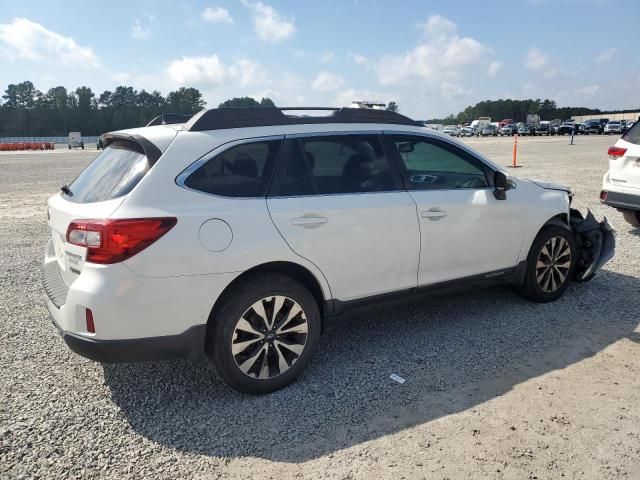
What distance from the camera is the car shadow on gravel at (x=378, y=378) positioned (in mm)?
3047

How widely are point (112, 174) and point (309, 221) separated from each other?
1293 mm

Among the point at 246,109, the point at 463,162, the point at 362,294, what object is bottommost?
the point at 362,294

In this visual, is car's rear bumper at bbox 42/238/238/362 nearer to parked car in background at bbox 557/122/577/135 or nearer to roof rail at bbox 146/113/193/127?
roof rail at bbox 146/113/193/127

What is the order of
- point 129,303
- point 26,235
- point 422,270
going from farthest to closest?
point 26,235 < point 422,270 < point 129,303

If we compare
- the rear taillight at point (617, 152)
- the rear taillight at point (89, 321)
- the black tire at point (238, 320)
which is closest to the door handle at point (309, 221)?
the black tire at point (238, 320)

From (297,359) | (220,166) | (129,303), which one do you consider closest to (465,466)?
(297,359)

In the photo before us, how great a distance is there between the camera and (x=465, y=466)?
2.71 metres

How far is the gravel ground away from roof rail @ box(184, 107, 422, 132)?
177cm

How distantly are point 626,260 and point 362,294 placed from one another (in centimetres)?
444

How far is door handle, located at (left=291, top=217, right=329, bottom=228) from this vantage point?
340 centimetres

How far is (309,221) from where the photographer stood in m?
3.45

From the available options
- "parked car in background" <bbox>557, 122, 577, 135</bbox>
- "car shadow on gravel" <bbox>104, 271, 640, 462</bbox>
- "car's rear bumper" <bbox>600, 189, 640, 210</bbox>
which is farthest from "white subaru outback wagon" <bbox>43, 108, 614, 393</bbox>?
"parked car in background" <bbox>557, 122, 577, 135</bbox>

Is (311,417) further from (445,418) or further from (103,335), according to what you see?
(103,335)

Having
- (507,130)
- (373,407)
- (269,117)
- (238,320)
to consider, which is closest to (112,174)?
(269,117)
